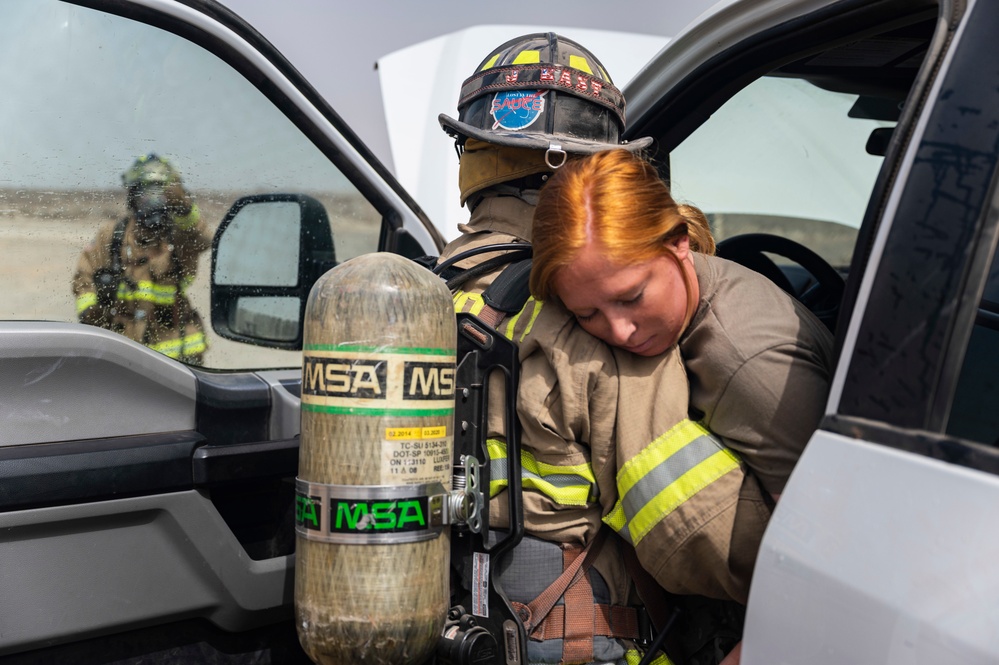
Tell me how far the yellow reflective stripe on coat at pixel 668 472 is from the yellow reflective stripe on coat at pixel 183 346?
121 centimetres

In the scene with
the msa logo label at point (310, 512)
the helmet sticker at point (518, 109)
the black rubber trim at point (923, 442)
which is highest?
the helmet sticker at point (518, 109)

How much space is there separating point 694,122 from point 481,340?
52.2 inches

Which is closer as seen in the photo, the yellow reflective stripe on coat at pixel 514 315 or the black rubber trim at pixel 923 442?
the black rubber trim at pixel 923 442

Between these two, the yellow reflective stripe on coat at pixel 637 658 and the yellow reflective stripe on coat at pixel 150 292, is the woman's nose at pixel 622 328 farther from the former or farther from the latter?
the yellow reflective stripe on coat at pixel 150 292

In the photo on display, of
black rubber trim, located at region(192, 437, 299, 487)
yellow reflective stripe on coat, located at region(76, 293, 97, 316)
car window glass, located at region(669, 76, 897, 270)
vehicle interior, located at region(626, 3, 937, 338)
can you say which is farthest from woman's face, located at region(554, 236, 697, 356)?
car window glass, located at region(669, 76, 897, 270)

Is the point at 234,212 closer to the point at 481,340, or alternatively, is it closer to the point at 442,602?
the point at 481,340

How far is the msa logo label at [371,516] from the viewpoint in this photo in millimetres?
1570

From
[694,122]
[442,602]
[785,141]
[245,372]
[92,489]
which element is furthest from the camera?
[785,141]

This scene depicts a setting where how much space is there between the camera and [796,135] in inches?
131

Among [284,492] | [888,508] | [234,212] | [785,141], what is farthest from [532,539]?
[785,141]

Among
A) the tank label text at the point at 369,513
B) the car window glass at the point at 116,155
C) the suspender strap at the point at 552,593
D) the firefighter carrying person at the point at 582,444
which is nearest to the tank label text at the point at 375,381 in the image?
the tank label text at the point at 369,513

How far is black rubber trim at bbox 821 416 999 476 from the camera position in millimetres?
1060

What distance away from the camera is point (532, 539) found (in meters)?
1.86

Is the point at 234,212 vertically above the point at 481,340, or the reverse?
the point at 234,212
